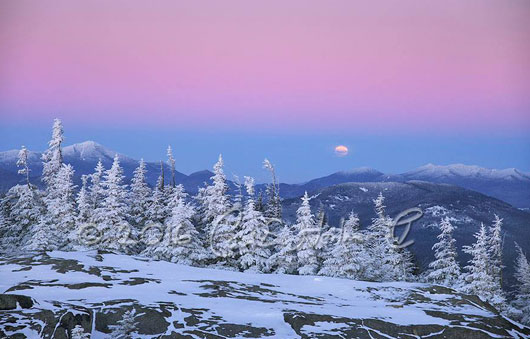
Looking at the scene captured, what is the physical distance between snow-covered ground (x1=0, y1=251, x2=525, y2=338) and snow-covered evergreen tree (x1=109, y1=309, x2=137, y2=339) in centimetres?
36

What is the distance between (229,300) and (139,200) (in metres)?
32.3

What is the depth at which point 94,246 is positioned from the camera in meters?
39.0

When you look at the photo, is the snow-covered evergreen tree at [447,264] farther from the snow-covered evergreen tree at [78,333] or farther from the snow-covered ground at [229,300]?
the snow-covered evergreen tree at [78,333]

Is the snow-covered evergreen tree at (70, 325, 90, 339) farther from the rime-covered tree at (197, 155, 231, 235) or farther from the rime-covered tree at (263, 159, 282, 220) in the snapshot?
the rime-covered tree at (263, 159, 282, 220)

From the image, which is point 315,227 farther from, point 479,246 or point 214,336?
point 214,336

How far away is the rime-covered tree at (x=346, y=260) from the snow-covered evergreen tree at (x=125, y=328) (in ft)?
80.2

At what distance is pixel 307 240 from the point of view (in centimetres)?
4056

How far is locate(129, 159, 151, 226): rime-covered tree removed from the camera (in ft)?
158

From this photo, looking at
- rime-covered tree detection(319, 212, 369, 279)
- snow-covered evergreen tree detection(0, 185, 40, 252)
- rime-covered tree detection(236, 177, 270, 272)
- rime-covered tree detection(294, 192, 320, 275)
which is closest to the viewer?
rime-covered tree detection(319, 212, 369, 279)

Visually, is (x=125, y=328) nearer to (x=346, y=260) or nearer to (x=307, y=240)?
(x=346, y=260)

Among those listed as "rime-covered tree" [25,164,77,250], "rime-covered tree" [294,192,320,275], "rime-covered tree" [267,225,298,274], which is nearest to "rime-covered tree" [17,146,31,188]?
"rime-covered tree" [25,164,77,250]

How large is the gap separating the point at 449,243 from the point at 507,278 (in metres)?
105

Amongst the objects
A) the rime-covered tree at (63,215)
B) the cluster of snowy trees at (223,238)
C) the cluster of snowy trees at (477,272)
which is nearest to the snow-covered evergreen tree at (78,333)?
the cluster of snowy trees at (223,238)

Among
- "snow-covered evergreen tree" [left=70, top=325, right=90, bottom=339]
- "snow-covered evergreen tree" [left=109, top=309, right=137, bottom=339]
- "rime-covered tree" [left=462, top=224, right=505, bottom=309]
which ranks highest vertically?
"snow-covered evergreen tree" [left=70, top=325, right=90, bottom=339]
